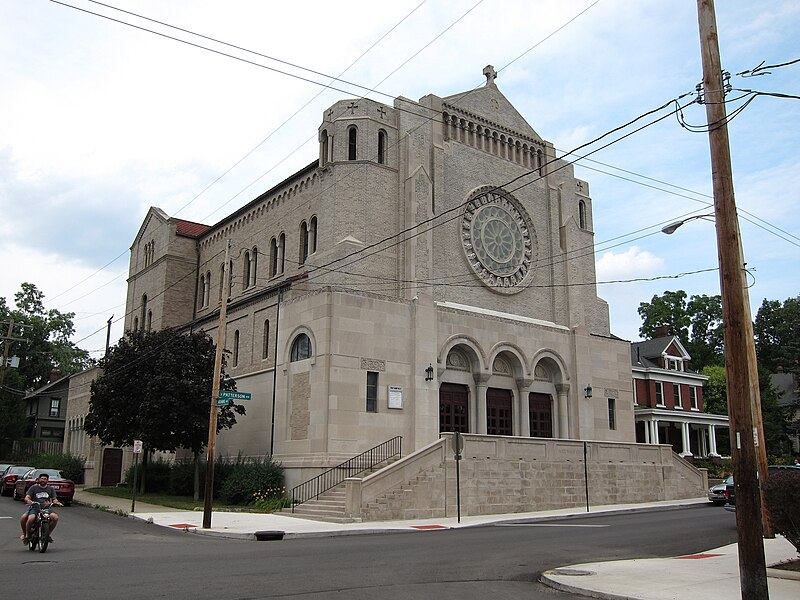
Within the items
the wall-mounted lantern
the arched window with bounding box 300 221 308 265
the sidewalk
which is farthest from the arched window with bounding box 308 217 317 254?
the sidewalk

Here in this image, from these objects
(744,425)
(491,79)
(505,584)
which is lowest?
(505,584)

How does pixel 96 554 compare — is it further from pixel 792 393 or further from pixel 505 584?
pixel 792 393

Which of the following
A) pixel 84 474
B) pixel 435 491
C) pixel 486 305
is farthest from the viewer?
pixel 84 474

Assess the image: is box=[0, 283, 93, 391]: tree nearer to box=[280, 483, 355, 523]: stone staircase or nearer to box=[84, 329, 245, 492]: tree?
box=[84, 329, 245, 492]: tree

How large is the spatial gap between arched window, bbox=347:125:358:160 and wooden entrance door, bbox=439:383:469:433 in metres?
11.4

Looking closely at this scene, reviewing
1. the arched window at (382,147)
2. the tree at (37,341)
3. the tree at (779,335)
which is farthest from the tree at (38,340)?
the tree at (779,335)

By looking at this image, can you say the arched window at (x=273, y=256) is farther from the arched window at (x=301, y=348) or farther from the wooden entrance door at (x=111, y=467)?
the wooden entrance door at (x=111, y=467)

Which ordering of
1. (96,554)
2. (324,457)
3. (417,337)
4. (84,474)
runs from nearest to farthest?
(96,554)
(324,457)
(417,337)
(84,474)

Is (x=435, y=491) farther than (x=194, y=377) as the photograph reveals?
No

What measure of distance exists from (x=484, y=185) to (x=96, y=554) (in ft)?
90.2

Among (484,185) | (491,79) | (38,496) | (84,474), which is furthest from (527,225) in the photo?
(84,474)

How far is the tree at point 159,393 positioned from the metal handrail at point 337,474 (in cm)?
558

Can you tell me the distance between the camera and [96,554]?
50.6 feet

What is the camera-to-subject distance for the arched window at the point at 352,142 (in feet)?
113
